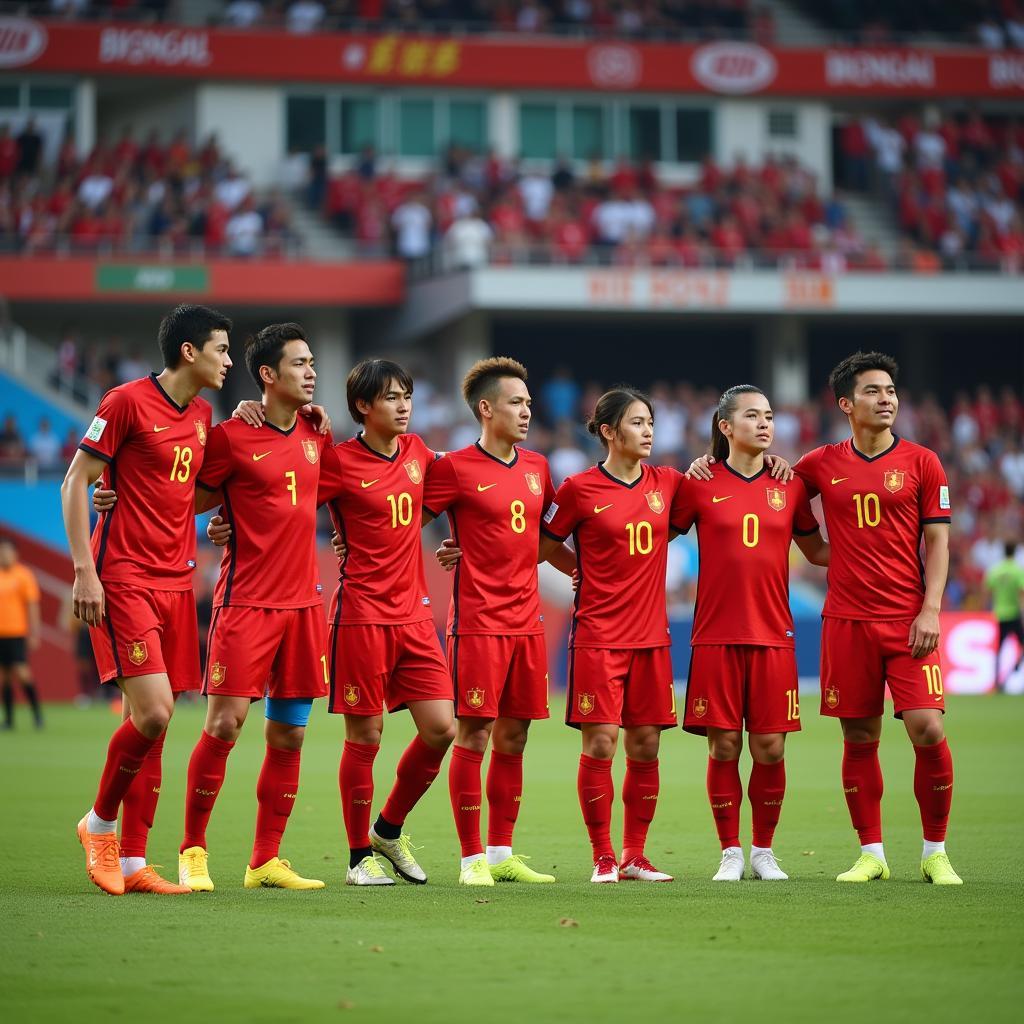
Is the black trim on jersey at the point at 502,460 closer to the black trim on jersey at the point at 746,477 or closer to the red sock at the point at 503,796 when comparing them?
the black trim on jersey at the point at 746,477

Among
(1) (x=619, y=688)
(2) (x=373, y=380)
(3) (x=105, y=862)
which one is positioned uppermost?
(2) (x=373, y=380)

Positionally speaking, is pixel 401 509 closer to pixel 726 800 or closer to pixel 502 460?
pixel 502 460

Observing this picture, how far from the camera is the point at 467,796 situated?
841 cm

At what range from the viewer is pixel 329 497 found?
853 centimetres

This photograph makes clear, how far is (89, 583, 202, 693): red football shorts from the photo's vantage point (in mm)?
7871

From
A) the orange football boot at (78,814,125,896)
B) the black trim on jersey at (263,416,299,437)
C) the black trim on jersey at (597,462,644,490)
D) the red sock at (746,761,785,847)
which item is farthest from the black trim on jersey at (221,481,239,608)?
the red sock at (746,761,785,847)

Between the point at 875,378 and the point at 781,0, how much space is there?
3573 cm

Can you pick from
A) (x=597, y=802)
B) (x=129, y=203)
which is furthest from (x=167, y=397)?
(x=129, y=203)

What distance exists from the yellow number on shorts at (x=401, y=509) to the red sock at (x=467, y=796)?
1.14 m

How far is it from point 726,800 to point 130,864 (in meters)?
2.92

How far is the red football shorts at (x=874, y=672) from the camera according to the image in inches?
330

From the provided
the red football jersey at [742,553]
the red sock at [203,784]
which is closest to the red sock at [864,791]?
the red football jersey at [742,553]

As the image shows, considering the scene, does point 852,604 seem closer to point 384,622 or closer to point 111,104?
point 384,622

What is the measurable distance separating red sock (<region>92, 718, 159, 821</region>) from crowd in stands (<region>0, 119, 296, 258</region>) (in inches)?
1068
